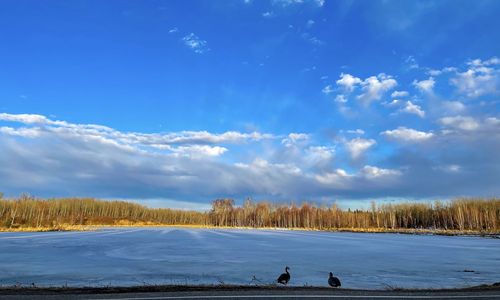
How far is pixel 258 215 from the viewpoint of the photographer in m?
110

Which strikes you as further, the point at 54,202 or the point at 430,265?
the point at 54,202

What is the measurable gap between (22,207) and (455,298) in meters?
90.8

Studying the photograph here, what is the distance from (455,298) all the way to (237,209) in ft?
346

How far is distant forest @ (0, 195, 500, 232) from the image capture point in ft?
257

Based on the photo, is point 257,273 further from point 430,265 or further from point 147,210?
point 147,210

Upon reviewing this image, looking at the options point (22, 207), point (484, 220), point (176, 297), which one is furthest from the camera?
point (22, 207)

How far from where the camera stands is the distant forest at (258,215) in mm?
78312

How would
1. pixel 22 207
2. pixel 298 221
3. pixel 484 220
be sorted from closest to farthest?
pixel 484 220 → pixel 22 207 → pixel 298 221

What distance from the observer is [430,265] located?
18281 millimetres

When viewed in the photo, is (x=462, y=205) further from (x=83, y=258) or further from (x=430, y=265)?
(x=83, y=258)

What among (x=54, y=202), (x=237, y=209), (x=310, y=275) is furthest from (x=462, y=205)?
(x=54, y=202)

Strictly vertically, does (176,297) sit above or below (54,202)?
below

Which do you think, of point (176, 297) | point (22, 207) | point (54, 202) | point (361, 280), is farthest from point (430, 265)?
point (54, 202)

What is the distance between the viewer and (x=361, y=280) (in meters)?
13.4
